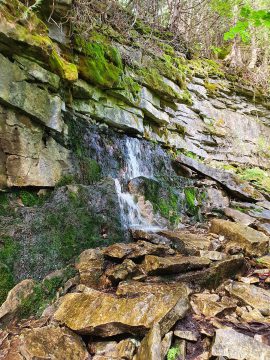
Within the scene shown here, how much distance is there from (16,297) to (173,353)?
2.12 m

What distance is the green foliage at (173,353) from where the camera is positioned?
2604mm

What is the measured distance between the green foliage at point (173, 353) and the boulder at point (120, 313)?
6.7 inches

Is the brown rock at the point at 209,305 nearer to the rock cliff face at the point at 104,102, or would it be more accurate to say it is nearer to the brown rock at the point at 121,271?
the brown rock at the point at 121,271

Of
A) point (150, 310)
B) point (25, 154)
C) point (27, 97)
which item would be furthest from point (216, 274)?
point (27, 97)

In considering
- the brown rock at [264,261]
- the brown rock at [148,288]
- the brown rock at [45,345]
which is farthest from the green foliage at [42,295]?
the brown rock at [264,261]

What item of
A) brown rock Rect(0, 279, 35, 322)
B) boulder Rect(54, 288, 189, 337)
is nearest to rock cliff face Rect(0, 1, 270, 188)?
brown rock Rect(0, 279, 35, 322)

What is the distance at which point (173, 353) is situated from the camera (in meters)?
2.63

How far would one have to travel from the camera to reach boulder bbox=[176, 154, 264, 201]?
8.97 meters

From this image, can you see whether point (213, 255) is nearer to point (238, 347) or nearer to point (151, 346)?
point (238, 347)

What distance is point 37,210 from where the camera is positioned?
465 centimetres

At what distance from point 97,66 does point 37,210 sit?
446 cm

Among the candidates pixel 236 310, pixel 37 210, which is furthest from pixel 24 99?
pixel 236 310

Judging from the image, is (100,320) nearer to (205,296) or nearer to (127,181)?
(205,296)

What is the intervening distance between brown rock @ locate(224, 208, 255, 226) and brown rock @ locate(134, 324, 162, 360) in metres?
4.94
